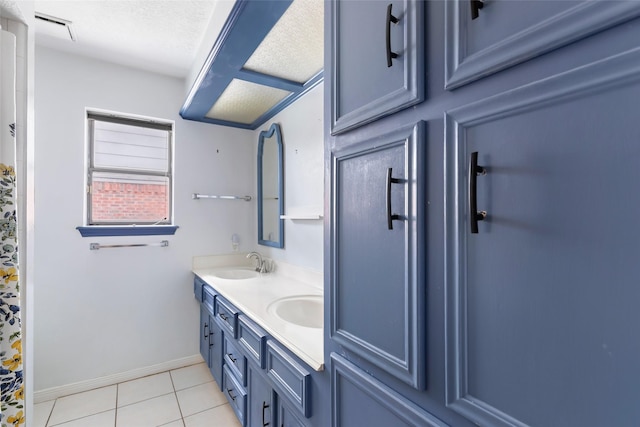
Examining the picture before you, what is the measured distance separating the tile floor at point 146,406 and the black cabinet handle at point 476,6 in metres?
2.40

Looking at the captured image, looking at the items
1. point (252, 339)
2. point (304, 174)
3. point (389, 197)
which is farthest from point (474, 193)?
point (304, 174)

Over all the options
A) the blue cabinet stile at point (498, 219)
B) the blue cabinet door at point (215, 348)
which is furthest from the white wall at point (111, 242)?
the blue cabinet stile at point (498, 219)

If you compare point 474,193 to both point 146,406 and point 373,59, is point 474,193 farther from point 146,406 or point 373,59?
point 146,406

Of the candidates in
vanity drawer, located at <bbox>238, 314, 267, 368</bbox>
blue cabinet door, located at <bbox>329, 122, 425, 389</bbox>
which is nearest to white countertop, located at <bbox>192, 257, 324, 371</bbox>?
vanity drawer, located at <bbox>238, 314, 267, 368</bbox>

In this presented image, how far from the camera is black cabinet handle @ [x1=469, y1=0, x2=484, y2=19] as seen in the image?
558 millimetres

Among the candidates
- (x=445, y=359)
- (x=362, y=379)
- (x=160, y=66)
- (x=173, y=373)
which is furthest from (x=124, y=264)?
(x=445, y=359)

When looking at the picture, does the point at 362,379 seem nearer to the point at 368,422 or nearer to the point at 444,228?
the point at 368,422

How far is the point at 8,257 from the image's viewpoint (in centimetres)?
98

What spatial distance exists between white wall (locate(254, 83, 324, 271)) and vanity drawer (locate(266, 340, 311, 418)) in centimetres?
79

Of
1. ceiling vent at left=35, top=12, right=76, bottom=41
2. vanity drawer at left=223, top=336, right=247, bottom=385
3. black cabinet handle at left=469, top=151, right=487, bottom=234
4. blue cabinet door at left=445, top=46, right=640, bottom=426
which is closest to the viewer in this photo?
blue cabinet door at left=445, top=46, right=640, bottom=426

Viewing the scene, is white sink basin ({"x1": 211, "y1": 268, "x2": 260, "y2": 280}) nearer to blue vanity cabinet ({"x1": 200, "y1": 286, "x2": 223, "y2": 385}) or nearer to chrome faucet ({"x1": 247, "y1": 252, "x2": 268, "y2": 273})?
chrome faucet ({"x1": 247, "y1": 252, "x2": 268, "y2": 273})

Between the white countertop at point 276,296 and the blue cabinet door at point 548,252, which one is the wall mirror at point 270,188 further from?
the blue cabinet door at point 548,252

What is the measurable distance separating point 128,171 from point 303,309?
195 cm

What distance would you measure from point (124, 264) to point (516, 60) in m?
2.85
